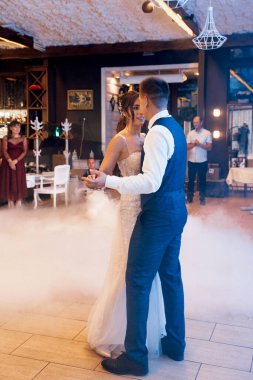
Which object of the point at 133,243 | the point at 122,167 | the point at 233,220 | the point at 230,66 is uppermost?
the point at 230,66

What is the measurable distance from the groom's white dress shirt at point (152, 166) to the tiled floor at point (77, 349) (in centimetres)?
111

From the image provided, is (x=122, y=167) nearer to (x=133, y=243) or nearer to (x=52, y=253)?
(x=133, y=243)

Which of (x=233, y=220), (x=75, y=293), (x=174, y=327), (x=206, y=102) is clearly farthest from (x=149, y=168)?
(x=206, y=102)

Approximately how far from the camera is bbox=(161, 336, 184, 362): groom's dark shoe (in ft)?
9.52

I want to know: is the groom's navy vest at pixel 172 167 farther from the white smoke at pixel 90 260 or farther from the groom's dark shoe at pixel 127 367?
the white smoke at pixel 90 260

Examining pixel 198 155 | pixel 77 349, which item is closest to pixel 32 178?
pixel 198 155

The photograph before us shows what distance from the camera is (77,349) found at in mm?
3039

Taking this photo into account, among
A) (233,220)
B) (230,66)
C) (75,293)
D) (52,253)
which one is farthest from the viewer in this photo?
(230,66)

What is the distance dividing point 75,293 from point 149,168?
79.8 inches


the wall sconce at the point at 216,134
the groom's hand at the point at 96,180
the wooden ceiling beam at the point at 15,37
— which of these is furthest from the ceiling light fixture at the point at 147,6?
the groom's hand at the point at 96,180

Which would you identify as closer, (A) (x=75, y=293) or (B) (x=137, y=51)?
(A) (x=75, y=293)

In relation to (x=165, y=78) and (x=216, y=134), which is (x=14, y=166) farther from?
(x=216, y=134)

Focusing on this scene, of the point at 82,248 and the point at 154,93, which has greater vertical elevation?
the point at 154,93

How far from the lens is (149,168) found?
2.47 meters
